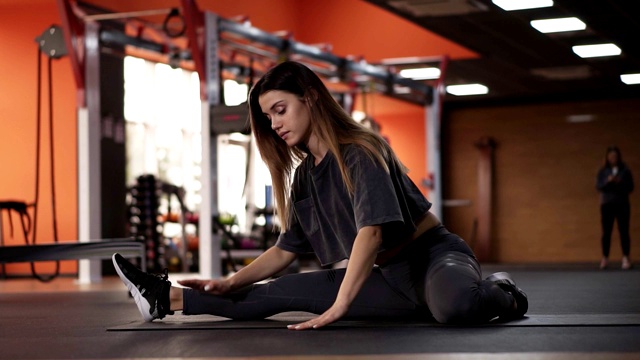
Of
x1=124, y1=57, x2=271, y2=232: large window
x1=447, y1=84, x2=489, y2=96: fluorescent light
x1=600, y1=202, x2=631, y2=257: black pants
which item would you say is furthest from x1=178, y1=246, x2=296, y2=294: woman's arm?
x1=447, y1=84, x2=489, y2=96: fluorescent light

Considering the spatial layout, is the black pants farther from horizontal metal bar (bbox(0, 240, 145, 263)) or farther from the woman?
the woman

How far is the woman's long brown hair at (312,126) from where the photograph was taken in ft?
9.76

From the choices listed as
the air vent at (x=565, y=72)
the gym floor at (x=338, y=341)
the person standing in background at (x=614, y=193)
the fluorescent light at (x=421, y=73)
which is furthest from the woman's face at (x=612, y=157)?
the gym floor at (x=338, y=341)

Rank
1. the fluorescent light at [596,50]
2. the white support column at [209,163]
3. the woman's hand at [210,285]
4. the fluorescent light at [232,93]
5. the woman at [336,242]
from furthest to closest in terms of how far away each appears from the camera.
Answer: the fluorescent light at [232,93]
the fluorescent light at [596,50]
the white support column at [209,163]
the woman's hand at [210,285]
the woman at [336,242]

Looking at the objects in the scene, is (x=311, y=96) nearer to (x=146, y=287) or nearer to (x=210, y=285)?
(x=210, y=285)

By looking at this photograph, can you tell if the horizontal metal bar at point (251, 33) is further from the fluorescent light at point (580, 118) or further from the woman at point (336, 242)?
the fluorescent light at point (580, 118)

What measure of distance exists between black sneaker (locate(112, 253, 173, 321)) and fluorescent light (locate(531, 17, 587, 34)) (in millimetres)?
7779

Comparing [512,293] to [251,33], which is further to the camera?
[251,33]

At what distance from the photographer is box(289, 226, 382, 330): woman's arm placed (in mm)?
2807

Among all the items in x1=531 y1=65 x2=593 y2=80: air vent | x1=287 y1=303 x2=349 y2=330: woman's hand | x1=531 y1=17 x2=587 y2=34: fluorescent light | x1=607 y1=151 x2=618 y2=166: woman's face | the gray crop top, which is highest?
x1=531 y1=17 x2=587 y2=34: fluorescent light

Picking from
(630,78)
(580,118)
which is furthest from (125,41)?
(580,118)

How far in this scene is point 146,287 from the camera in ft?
10.8

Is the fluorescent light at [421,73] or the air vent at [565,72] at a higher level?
the air vent at [565,72]

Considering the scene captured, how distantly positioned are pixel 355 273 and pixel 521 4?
7281 mm
